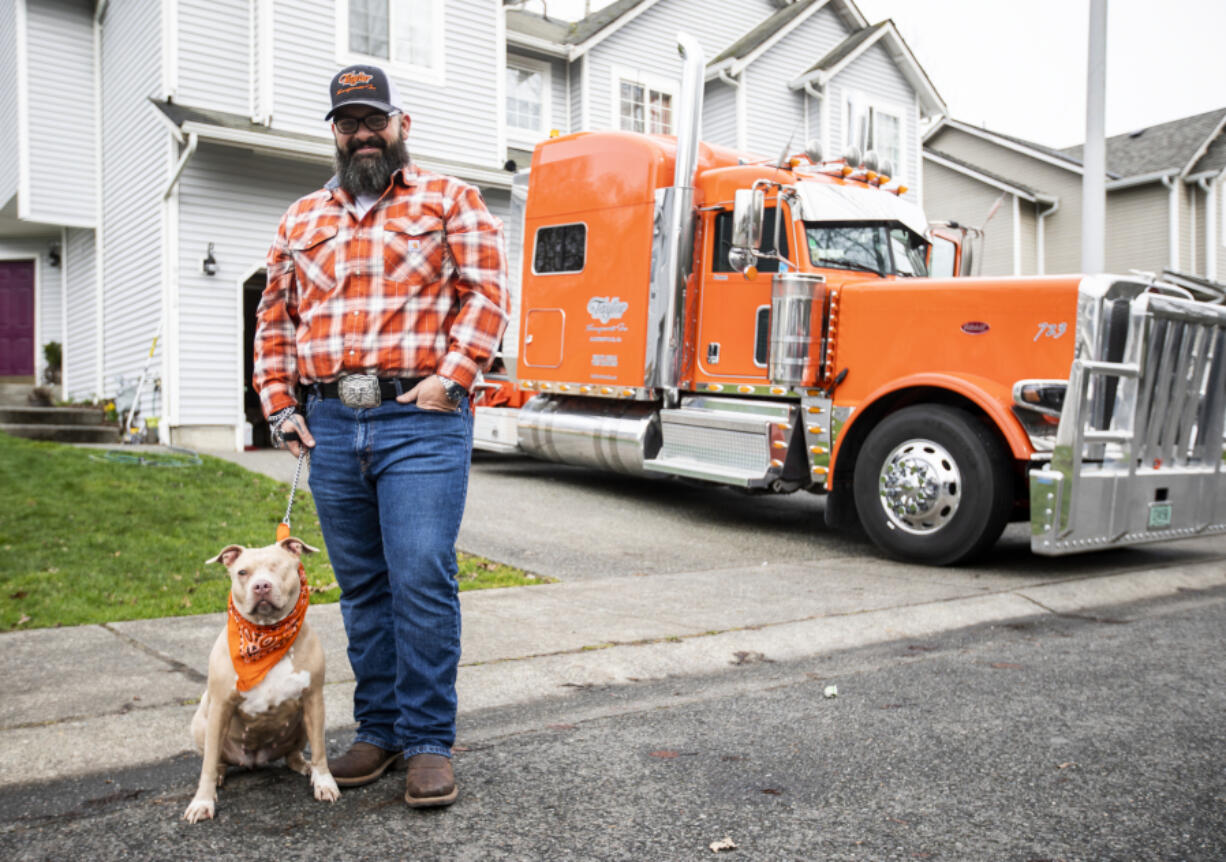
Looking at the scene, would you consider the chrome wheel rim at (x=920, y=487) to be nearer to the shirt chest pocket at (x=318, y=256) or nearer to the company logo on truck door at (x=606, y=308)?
the company logo on truck door at (x=606, y=308)

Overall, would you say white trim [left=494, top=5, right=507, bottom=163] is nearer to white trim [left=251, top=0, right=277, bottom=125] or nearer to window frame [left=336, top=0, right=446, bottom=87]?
window frame [left=336, top=0, right=446, bottom=87]

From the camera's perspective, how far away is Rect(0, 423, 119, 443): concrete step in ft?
43.0

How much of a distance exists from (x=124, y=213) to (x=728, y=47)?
11.5 meters

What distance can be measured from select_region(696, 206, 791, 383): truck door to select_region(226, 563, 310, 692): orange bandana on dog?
19.7 ft

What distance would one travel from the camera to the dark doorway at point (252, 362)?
1473cm

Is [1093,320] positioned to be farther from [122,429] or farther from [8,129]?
[8,129]

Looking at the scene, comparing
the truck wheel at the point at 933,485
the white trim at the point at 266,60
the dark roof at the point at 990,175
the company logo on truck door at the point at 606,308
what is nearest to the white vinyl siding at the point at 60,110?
the white trim at the point at 266,60

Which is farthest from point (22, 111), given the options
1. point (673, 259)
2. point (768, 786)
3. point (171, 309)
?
point (768, 786)

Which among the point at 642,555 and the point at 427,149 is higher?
the point at 427,149

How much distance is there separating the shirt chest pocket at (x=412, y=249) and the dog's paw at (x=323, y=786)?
1.44 metres

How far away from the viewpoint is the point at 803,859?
2.75m

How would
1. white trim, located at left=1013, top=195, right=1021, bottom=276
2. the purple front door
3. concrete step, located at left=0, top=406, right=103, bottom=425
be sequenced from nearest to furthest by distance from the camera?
1. concrete step, located at left=0, top=406, right=103, bottom=425
2. the purple front door
3. white trim, located at left=1013, top=195, right=1021, bottom=276

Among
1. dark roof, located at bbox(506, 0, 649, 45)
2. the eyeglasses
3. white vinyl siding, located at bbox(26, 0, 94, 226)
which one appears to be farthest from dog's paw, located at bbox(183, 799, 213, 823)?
dark roof, located at bbox(506, 0, 649, 45)

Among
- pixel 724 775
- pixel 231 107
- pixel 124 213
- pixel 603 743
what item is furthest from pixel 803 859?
pixel 124 213
